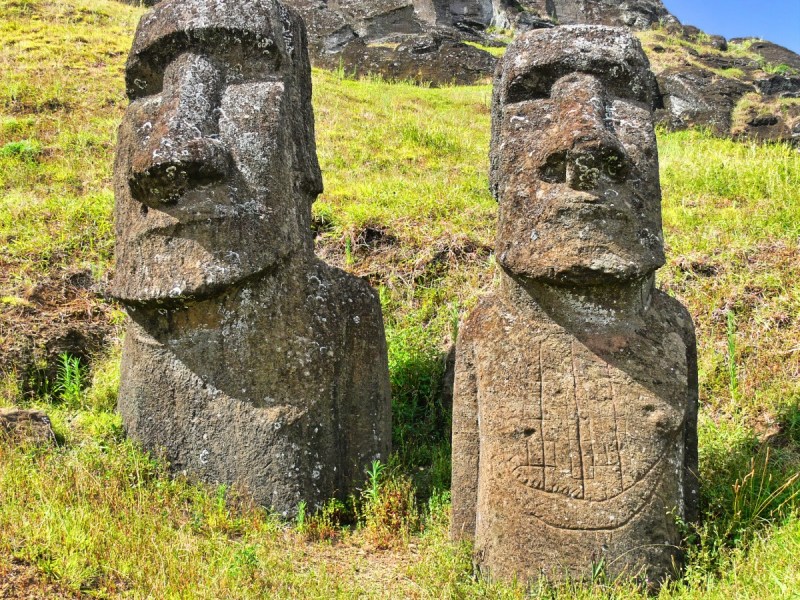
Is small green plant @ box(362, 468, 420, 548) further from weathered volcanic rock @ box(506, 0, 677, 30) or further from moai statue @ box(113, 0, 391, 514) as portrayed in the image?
weathered volcanic rock @ box(506, 0, 677, 30)

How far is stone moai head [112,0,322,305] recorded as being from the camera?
3.95 metres

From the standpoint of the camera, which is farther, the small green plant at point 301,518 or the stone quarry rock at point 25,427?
the stone quarry rock at point 25,427

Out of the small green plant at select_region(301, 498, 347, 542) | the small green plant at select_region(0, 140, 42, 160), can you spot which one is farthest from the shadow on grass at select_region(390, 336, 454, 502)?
the small green plant at select_region(0, 140, 42, 160)

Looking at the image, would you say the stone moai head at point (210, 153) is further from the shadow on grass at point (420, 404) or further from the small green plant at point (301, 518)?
the shadow on grass at point (420, 404)

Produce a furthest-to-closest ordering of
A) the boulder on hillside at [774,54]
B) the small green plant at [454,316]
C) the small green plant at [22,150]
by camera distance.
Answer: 1. the boulder on hillside at [774,54]
2. the small green plant at [22,150]
3. the small green plant at [454,316]

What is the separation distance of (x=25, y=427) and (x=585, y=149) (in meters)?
3.17

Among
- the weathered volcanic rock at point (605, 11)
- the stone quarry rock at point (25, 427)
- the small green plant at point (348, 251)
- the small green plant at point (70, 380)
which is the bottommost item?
the small green plant at point (70, 380)

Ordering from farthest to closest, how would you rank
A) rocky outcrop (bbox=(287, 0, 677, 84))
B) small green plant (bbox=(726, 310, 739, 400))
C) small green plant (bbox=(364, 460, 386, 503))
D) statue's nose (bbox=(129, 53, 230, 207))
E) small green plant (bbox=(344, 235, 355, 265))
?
rocky outcrop (bbox=(287, 0, 677, 84)) → small green plant (bbox=(344, 235, 355, 265)) → small green plant (bbox=(726, 310, 739, 400)) → small green plant (bbox=(364, 460, 386, 503)) → statue's nose (bbox=(129, 53, 230, 207))

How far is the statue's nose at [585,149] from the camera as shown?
3342 mm

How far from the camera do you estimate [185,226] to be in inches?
156

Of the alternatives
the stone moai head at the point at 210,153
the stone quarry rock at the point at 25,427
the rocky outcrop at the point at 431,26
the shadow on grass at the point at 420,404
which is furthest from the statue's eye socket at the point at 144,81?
the rocky outcrop at the point at 431,26

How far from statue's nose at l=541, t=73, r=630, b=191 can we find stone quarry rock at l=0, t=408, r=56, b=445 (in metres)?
2.92

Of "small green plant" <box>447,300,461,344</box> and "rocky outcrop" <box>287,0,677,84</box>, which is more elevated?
"rocky outcrop" <box>287,0,677,84</box>

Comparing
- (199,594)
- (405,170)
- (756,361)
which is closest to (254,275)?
(199,594)
